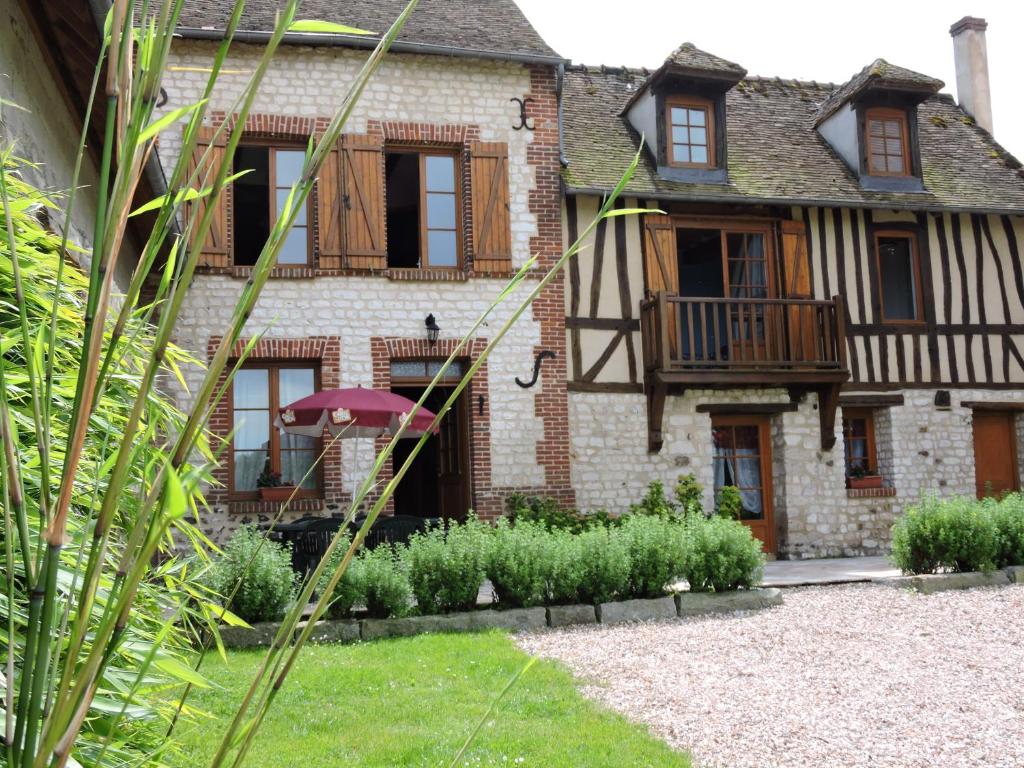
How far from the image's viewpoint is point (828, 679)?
16.4ft

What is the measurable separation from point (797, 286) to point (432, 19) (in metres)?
5.38

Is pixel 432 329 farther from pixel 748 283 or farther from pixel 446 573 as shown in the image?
pixel 748 283

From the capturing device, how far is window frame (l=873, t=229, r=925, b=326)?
40.2 ft

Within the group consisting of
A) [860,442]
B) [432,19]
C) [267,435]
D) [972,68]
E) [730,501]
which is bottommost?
[730,501]

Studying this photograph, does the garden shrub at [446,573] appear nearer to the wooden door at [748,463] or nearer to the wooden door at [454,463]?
the wooden door at [454,463]

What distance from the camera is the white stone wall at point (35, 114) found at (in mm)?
4059

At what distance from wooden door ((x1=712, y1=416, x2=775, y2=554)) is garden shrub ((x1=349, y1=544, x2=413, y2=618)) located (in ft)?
19.8

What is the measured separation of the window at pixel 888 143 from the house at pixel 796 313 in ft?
0.09

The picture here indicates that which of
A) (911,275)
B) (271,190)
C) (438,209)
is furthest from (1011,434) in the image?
(271,190)

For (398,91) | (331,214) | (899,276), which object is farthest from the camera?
(899,276)

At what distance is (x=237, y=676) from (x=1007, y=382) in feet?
35.5

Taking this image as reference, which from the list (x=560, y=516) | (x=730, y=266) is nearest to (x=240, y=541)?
(x=560, y=516)

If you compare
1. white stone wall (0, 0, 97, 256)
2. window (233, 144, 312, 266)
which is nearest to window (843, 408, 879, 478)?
window (233, 144, 312, 266)

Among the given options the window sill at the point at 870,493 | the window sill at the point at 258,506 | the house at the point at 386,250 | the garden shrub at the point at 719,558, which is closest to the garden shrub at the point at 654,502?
the house at the point at 386,250
